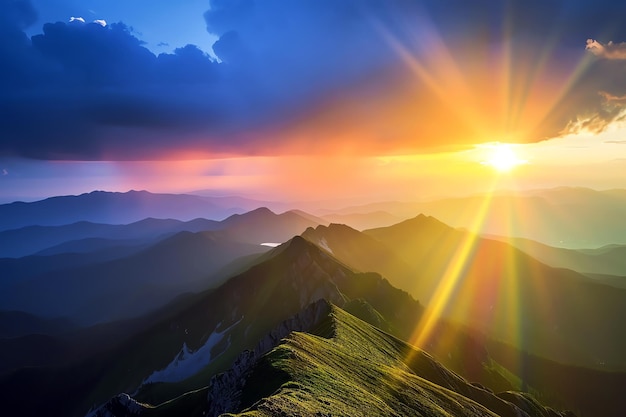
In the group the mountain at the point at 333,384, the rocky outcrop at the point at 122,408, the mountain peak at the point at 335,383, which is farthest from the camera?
the rocky outcrop at the point at 122,408

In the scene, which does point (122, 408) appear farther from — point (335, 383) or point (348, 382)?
point (335, 383)

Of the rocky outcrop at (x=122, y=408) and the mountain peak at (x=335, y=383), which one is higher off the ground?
the mountain peak at (x=335, y=383)

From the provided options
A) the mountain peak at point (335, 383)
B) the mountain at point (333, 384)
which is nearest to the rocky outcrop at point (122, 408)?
the mountain at point (333, 384)

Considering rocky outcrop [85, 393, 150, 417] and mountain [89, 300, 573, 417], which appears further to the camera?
rocky outcrop [85, 393, 150, 417]

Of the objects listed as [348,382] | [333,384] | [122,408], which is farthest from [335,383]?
[122,408]

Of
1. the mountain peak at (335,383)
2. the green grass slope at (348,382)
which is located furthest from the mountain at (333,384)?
the mountain peak at (335,383)

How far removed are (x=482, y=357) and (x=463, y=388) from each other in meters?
114

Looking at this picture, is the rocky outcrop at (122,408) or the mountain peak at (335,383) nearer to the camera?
the mountain peak at (335,383)

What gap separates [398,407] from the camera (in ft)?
172

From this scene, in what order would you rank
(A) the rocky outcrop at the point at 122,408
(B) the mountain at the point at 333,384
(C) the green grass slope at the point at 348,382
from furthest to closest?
(A) the rocky outcrop at the point at 122,408 < (B) the mountain at the point at 333,384 < (C) the green grass slope at the point at 348,382

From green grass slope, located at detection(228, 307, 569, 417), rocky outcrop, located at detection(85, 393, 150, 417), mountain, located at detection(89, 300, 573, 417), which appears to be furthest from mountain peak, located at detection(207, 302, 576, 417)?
rocky outcrop, located at detection(85, 393, 150, 417)

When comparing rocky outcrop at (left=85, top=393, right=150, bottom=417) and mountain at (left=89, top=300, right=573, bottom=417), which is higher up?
mountain at (left=89, top=300, right=573, bottom=417)

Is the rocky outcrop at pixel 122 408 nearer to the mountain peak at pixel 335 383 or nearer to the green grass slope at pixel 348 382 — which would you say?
the mountain peak at pixel 335 383

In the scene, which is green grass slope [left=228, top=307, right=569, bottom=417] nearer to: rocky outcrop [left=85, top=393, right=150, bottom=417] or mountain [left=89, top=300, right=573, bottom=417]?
mountain [left=89, top=300, right=573, bottom=417]
